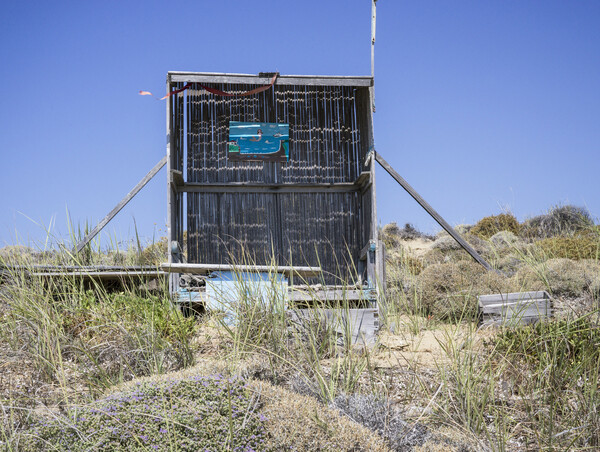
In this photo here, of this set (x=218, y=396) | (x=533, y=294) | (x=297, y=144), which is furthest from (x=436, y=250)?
(x=218, y=396)

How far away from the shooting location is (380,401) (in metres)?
4.98

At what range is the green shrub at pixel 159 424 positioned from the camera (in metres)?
3.96

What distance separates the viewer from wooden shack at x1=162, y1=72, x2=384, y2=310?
1061cm

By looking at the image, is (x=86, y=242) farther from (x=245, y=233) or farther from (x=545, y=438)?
(x=545, y=438)

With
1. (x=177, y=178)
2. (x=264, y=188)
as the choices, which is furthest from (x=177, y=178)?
(x=264, y=188)

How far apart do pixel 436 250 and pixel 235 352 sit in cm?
1138

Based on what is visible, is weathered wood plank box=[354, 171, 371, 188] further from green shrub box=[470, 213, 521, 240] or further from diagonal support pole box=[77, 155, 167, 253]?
green shrub box=[470, 213, 521, 240]

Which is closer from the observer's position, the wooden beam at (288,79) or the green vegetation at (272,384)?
the green vegetation at (272,384)

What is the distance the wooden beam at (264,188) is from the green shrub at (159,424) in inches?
259

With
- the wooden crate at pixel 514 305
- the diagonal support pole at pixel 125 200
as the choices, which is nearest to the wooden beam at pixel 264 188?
the diagonal support pole at pixel 125 200

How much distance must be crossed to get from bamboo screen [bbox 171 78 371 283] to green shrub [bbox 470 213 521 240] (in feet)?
31.8

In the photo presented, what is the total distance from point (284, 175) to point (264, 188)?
1.45ft

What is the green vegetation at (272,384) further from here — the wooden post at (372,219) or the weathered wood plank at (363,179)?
the weathered wood plank at (363,179)

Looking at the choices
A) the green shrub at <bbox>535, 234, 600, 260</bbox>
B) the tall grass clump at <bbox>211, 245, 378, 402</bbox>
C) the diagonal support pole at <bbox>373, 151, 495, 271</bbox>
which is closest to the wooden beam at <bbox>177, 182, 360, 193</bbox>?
the diagonal support pole at <bbox>373, 151, 495, 271</bbox>
